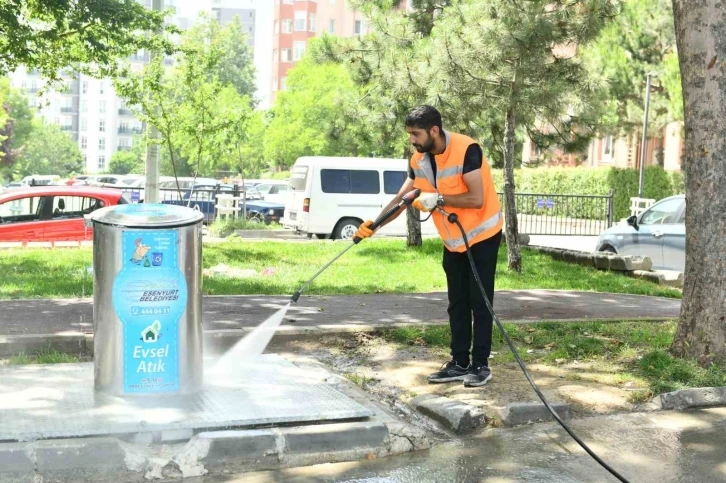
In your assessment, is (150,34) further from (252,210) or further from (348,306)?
(252,210)

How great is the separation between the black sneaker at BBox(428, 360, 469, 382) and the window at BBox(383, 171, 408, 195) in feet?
54.8

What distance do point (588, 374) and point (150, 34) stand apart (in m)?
11.7

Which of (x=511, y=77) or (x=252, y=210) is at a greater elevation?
(x=511, y=77)

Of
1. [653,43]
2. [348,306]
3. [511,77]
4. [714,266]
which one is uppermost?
[653,43]

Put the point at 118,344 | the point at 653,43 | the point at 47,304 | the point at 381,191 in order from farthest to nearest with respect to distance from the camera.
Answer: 1. the point at 653,43
2. the point at 381,191
3. the point at 47,304
4. the point at 118,344

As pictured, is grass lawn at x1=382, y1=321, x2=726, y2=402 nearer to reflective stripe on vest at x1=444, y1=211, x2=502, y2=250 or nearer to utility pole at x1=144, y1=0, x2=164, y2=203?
reflective stripe on vest at x1=444, y1=211, x2=502, y2=250

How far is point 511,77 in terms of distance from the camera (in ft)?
42.5

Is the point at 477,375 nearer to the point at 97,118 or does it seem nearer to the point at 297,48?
the point at 297,48

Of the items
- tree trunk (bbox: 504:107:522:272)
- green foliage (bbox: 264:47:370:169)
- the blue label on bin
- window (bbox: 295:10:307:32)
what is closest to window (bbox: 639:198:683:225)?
tree trunk (bbox: 504:107:522:272)

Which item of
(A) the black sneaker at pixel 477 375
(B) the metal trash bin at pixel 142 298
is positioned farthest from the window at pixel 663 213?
(B) the metal trash bin at pixel 142 298

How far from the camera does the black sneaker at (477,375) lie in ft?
20.6

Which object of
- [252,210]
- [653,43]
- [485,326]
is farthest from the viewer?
[653,43]

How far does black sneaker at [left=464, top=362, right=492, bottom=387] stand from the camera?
20.6 ft

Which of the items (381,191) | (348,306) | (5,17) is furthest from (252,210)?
(348,306)
